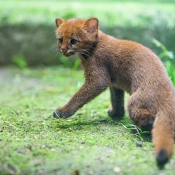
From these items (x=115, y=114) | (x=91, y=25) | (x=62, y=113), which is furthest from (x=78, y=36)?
(x=115, y=114)

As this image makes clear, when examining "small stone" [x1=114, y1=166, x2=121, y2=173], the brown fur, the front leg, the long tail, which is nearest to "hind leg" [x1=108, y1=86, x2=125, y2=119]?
the brown fur

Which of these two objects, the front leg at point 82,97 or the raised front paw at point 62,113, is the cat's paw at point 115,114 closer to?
the front leg at point 82,97

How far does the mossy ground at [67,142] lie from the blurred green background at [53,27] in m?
2.34

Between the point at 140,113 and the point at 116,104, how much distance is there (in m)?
1.00

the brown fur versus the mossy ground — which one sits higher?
the brown fur

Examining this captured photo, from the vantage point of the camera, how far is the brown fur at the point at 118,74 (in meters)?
4.53

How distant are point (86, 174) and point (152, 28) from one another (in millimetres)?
5462

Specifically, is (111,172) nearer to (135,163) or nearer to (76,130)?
(135,163)

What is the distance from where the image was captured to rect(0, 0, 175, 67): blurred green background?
28.0 ft

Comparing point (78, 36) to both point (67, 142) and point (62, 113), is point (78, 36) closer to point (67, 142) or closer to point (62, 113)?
point (62, 113)

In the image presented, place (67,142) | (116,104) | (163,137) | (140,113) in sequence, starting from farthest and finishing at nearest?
1. (116,104)
2. (140,113)
3. (67,142)
4. (163,137)

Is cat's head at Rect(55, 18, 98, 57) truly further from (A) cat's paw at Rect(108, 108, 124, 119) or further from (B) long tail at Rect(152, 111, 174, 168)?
(B) long tail at Rect(152, 111, 174, 168)

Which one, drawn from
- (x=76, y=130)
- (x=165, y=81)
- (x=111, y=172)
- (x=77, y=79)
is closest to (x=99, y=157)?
Answer: (x=111, y=172)

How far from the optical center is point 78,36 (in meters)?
5.09
